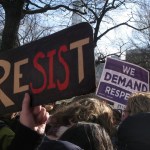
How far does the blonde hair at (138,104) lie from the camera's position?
3600mm

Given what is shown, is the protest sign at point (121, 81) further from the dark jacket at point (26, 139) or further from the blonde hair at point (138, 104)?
the dark jacket at point (26, 139)

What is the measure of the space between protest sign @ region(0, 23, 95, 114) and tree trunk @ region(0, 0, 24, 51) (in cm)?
810

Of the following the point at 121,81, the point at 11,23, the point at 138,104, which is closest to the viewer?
the point at 138,104

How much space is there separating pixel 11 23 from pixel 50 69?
8.76 m

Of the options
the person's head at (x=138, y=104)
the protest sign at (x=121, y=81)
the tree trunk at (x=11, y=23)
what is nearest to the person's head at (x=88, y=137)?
the person's head at (x=138, y=104)

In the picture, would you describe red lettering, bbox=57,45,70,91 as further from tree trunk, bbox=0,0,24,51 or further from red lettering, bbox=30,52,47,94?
tree trunk, bbox=0,0,24,51

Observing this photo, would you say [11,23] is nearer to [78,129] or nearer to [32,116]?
[78,129]

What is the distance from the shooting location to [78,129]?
2326 mm

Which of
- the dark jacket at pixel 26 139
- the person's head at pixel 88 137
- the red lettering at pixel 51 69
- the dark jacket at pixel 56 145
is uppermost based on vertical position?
the red lettering at pixel 51 69

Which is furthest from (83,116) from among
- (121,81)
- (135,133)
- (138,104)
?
(121,81)

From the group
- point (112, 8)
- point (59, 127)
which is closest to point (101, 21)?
point (112, 8)

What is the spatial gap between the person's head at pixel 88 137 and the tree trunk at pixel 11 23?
7662 mm

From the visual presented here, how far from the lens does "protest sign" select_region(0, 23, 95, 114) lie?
1.54 meters

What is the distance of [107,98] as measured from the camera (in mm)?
6473
